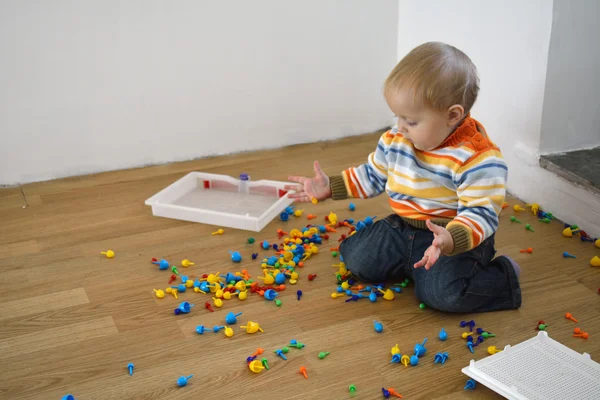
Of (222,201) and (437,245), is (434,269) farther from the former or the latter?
(222,201)

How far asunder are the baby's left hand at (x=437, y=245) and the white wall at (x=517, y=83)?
2.22ft

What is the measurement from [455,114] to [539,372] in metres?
0.53

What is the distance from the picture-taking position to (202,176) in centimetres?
221

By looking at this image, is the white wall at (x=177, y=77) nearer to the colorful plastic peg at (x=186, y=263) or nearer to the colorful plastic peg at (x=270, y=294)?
the colorful plastic peg at (x=186, y=263)

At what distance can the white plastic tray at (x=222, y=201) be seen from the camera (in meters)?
1.95

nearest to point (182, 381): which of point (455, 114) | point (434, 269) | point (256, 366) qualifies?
point (256, 366)

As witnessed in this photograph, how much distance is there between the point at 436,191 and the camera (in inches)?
60.0

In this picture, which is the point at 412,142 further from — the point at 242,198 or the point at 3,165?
the point at 3,165

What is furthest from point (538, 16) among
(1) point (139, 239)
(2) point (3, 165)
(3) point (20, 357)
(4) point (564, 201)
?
(2) point (3, 165)

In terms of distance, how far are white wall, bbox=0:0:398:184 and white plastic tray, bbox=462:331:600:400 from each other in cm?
147

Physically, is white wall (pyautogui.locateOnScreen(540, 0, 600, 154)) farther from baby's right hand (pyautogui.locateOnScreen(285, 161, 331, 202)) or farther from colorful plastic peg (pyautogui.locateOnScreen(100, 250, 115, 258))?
colorful plastic peg (pyautogui.locateOnScreen(100, 250, 115, 258))

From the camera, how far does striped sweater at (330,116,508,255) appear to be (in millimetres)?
1412

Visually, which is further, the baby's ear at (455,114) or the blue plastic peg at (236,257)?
the blue plastic peg at (236,257)

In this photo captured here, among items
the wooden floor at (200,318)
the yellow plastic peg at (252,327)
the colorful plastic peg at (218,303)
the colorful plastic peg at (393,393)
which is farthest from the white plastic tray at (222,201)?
the colorful plastic peg at (393,393)
